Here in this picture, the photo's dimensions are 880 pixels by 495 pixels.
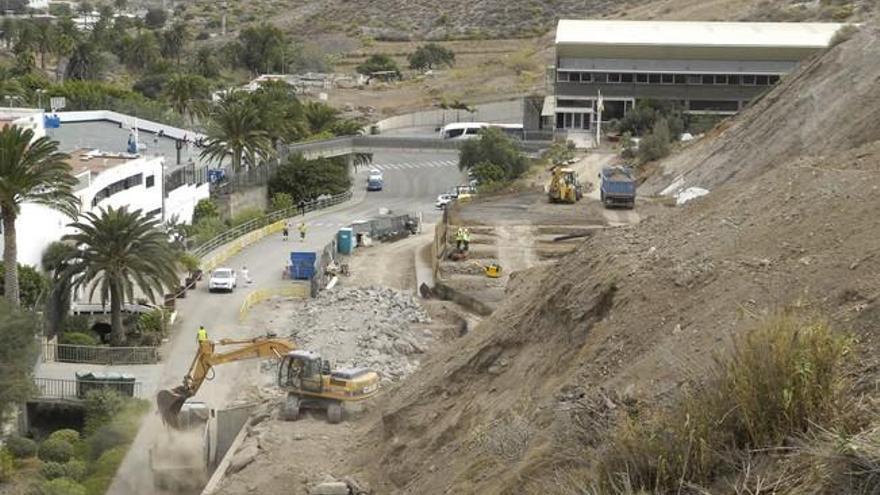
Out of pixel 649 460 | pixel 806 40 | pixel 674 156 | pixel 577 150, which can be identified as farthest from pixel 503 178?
pixel 649 460

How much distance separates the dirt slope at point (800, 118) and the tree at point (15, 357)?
2436 centimetres

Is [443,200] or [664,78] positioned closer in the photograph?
[443,200]

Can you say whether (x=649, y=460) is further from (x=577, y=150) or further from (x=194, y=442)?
(x=577, y=150)

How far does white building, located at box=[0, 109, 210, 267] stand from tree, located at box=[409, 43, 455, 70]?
2929 inches

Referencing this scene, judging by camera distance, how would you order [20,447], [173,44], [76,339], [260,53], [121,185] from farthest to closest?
[173,44]
[260,53]
[121,185]
[76,339]
[20,447]

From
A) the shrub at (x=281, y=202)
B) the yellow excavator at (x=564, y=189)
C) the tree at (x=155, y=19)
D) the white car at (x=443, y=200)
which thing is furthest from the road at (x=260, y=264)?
the tree at (x=155, y=19)

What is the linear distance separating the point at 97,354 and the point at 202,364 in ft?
42.8

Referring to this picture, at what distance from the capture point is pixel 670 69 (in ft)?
301

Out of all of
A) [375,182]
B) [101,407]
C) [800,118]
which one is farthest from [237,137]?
[101,407]

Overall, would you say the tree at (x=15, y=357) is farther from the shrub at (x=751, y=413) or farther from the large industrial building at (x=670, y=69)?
the large industrial building at (x=670, y=69)

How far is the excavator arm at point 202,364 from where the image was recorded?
3148cm

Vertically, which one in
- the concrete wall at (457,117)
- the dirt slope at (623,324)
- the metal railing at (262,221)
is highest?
the dirt slope at (623,324)

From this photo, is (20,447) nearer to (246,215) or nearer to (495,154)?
(246,215)

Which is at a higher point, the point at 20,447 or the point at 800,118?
the point at 800,118
